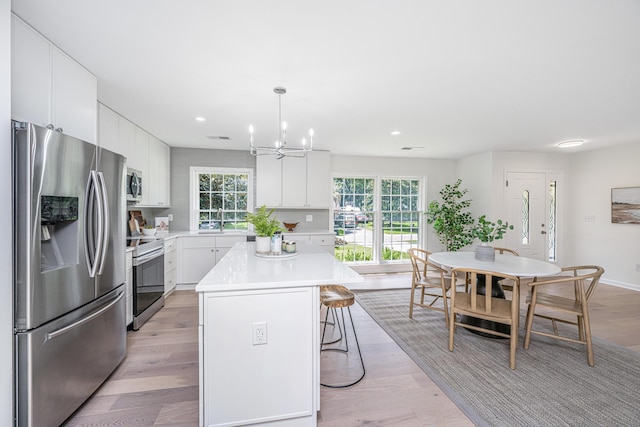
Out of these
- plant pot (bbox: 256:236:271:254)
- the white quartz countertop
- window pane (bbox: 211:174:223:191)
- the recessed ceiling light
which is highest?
the recessed ceiling light

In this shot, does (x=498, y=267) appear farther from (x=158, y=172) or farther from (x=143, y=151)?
(x=158, y=172)

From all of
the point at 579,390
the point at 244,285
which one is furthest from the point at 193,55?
the point at 579,390

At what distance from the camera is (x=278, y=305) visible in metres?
1.63

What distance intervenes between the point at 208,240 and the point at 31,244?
2993mm

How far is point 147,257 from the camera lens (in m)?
3.19

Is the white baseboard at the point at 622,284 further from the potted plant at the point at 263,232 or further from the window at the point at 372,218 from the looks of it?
the potted plant at the point at 263,232

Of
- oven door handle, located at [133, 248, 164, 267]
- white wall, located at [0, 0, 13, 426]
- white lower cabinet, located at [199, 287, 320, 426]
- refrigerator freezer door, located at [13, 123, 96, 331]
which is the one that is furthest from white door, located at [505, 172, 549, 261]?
white wall, located at [0, 0, 13, 426]

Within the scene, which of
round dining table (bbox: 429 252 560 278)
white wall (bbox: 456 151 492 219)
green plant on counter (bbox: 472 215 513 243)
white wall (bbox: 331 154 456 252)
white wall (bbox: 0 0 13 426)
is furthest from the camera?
white wall (bbox: 331 154 456 252)

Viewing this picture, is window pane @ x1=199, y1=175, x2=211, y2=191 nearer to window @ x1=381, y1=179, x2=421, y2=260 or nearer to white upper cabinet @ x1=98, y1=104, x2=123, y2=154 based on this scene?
white upper cabinet @ x1=98, y1=104, x2=123, y2=154

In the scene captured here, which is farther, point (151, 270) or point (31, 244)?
point (151, 270)

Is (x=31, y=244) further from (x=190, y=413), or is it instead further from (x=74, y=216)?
(x=190, y=413)

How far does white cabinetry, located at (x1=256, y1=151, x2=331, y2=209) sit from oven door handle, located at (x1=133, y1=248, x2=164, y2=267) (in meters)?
1.77

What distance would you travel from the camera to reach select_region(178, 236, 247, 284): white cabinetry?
4332 mm

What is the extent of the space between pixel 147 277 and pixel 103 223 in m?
1.51
